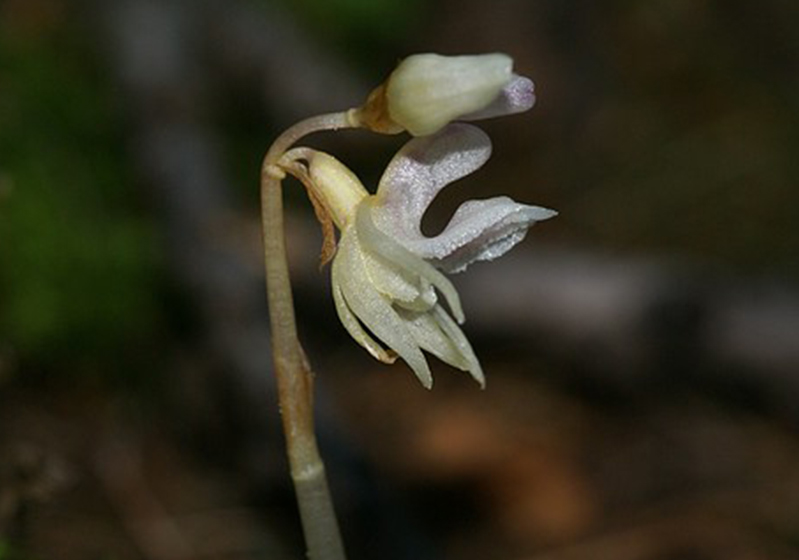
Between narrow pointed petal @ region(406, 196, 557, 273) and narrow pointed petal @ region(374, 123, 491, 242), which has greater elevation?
narrow pointed petal @ region(374, 123, 491, 242)

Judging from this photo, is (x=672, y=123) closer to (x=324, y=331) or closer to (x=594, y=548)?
(x=324, y=331)

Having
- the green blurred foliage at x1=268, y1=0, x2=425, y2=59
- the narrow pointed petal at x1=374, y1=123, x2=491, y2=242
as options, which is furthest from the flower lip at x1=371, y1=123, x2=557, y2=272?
the green blurred foliage at x1=268, y1=0, x2=425, y2=59

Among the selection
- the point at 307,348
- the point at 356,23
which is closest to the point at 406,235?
the point at 307,348

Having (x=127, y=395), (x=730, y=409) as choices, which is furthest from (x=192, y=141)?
(x=730, y=409)

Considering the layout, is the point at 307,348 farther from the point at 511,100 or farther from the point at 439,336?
the point at 511,100

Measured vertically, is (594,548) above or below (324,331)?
below

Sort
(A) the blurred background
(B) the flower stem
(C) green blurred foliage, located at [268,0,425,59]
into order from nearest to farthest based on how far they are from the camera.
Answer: (B) the flower stem
(A) the blurred background
(C) green blurred foliage, located at [268,0,425,59]

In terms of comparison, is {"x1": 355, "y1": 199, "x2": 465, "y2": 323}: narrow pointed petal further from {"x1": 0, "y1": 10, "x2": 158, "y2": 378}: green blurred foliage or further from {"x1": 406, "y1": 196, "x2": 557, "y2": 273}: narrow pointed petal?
{"x1": 0, "y1": 10, "x2": 158, "y2": 378}: green blurred foliage
